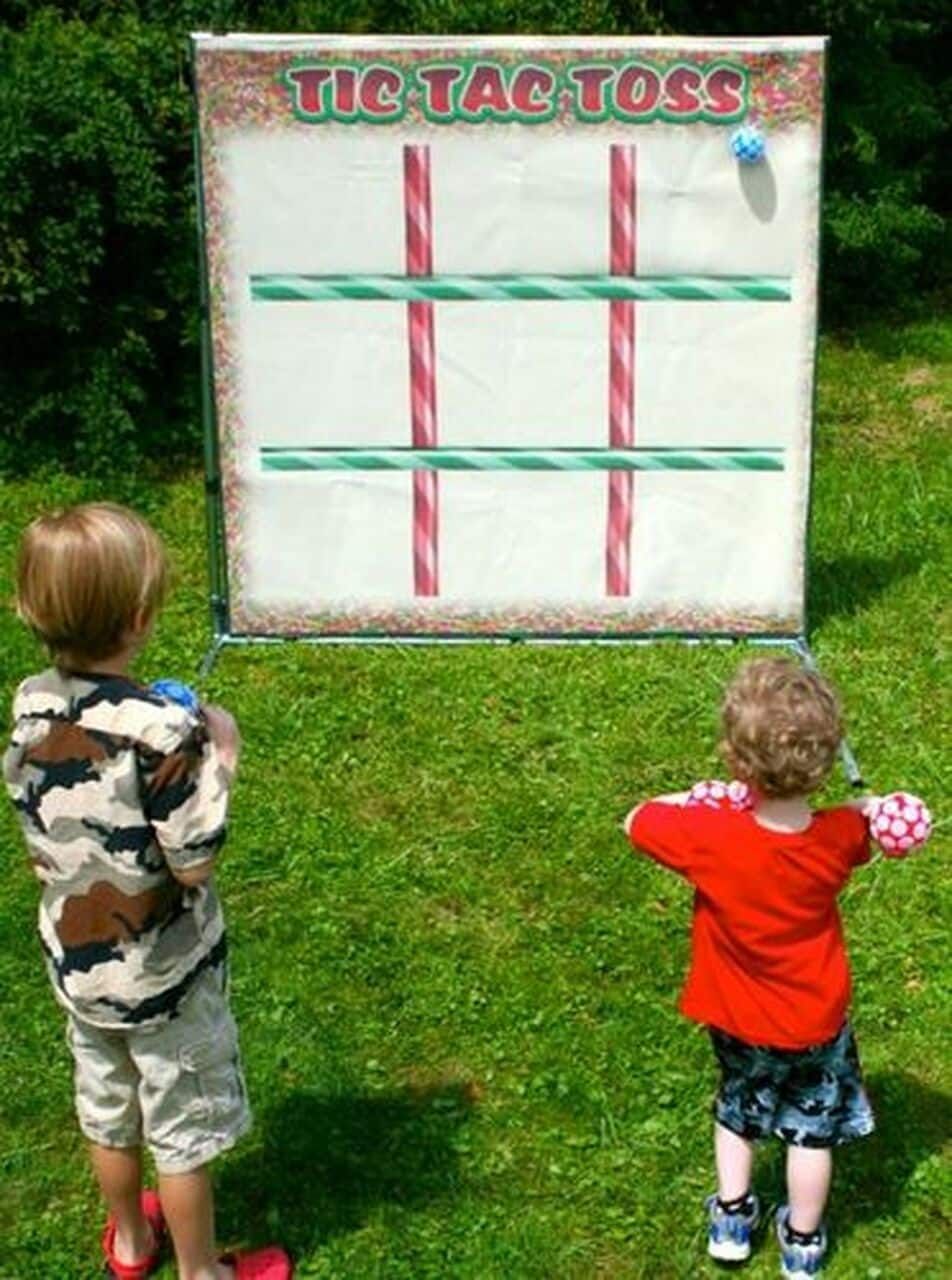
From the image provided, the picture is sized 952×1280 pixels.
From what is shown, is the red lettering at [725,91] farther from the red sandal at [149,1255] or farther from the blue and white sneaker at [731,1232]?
the red sandal at [149,1255]

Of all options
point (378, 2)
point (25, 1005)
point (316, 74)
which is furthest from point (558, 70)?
point (378, 2)

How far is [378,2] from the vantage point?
9734 mm

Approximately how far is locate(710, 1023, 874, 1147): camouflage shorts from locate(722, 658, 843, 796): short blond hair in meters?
0.54

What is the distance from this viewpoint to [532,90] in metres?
6.04

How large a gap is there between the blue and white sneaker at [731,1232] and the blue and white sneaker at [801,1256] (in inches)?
2.7

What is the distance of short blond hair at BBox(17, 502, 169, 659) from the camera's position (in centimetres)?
305

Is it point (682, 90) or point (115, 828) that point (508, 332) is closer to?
point (682, 90)

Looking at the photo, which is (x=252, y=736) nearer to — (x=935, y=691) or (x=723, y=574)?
(x=723, y=574)

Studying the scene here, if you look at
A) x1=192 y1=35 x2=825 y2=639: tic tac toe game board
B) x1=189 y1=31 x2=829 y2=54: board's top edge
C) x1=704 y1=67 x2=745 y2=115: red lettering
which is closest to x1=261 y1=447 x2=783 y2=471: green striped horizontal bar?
x1=192 y1=35 x2=825 y2=639: tic tac toe game board

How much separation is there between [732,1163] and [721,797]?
0.74 m

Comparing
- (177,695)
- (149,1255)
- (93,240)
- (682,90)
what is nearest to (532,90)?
(682,90)

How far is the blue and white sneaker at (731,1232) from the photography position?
12.3 feet

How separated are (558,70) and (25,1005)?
10.7 feet

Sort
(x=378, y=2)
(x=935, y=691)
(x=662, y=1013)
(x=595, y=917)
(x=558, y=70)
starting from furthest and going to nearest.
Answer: (x=378, y=2)
(x=935, y=691)
(x=558, y=70)
(x=595, y=917)
(x=662, y=1013)
